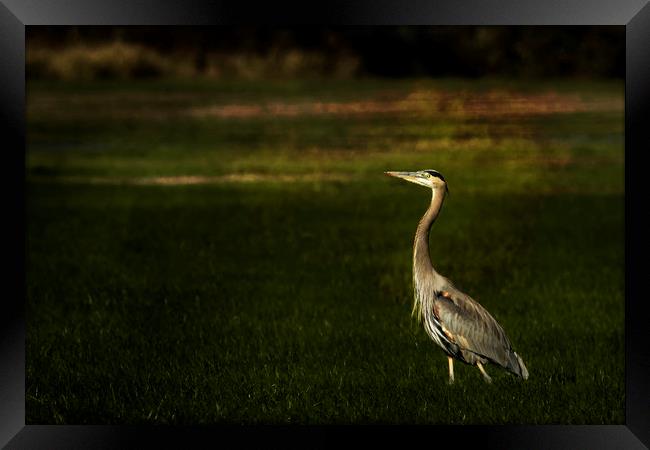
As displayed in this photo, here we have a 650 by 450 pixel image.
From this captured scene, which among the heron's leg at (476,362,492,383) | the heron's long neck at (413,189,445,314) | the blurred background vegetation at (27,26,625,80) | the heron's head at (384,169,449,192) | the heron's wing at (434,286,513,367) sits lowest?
the heron's leg at (476,362,492,383)

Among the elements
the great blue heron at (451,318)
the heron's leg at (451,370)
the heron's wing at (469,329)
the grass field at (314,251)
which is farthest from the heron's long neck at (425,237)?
the grass field at (314,251)

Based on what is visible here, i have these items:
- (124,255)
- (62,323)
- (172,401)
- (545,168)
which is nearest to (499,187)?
(545,168)

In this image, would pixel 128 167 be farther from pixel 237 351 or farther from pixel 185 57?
pixel 237 351

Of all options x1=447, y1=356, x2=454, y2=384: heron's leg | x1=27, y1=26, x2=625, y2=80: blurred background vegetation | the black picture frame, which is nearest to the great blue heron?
x1=447, y1=356, x2=454, y2=384: heron's leg

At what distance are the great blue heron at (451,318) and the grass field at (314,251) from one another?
0.29 metres

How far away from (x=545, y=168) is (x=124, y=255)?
11952mm

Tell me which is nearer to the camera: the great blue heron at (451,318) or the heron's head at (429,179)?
the heron's head at (429,179)

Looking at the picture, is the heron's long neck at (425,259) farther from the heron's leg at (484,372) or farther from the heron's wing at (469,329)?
the heron's leg at (484,372)

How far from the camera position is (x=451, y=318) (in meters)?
7.46

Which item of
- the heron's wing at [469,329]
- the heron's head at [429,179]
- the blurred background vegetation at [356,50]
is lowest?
the heron's wing at [469,329]

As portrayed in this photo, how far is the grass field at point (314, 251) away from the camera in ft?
25.3

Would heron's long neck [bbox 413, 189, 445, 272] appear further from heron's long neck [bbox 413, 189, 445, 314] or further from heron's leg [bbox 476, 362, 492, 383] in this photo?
heron's leg [bbox 476, 362, 492, 383]

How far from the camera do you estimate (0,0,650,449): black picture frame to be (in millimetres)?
6070

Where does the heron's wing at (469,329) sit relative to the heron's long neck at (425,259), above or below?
below
